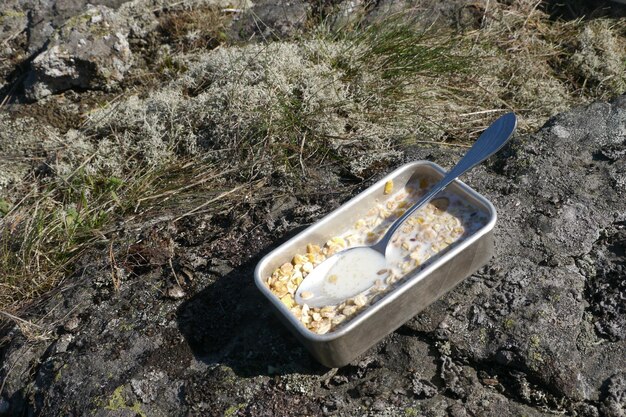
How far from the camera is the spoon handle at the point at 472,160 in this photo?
8.06 ft

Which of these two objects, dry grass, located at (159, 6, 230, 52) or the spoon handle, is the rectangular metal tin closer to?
the spoon handle

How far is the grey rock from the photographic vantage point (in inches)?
154

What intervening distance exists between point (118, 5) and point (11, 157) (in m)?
1.15

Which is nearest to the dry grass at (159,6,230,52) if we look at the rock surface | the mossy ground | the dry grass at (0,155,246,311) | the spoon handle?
the mossy ground

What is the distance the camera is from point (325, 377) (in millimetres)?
2309

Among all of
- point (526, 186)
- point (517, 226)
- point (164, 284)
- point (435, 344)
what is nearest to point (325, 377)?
Answer: point (435, 344)

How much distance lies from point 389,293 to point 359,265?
0.27 m

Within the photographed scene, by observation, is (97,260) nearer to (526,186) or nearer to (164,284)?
(164,284)

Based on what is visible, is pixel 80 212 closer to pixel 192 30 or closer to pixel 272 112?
pixel 272 112

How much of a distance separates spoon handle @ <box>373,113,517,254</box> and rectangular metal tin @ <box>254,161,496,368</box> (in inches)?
1.8

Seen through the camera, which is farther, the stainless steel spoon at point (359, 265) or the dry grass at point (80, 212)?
the dry grass at point (80, 212)

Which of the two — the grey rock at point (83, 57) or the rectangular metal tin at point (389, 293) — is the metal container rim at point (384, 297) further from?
the grey rock at point (83, 57)

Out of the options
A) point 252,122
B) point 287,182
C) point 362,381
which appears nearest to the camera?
point 362,381

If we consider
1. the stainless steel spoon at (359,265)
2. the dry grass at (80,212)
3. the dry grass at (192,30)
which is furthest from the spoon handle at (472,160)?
the dry grass at (192,30)
